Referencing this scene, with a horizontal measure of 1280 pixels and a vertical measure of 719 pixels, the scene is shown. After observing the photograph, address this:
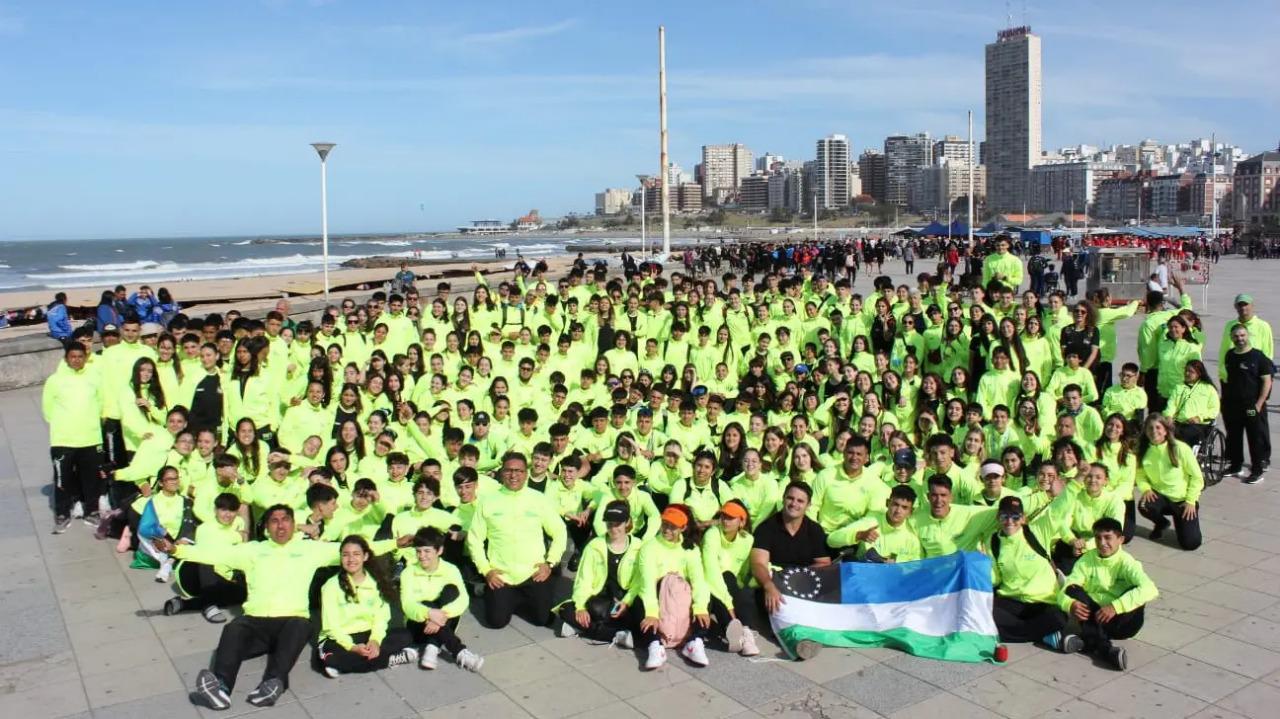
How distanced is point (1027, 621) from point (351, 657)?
420cm

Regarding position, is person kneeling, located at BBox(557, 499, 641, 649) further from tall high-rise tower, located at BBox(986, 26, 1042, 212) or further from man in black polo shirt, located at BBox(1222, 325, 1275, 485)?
tall high-rise tower, located at BBox(986, 26, 1042, 212)

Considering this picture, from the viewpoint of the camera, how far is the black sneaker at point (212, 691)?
5578 mm

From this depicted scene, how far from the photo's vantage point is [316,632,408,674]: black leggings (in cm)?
606

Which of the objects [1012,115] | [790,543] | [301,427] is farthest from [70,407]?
[1012,115]

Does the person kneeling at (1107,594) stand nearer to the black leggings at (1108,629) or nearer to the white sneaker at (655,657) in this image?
the black leggings at (1108,629)

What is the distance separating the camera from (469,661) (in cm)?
614

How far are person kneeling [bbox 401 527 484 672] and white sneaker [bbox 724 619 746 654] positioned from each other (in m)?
A: 1.54

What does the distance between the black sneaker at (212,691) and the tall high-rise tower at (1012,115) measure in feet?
624

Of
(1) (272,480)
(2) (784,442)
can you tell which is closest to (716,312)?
(2) (784,442)

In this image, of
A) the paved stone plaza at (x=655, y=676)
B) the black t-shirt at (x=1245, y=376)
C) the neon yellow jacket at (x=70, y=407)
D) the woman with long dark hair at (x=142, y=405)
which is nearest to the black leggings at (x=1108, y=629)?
the paved stone plaza at (x=655, y=676)

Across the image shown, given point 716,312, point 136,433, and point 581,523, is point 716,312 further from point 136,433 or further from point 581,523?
point 136,433

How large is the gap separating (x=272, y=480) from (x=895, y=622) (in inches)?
188

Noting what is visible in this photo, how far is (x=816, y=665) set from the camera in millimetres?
6133

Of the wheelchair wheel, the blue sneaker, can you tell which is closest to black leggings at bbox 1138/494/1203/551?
the wheelchair wheel
